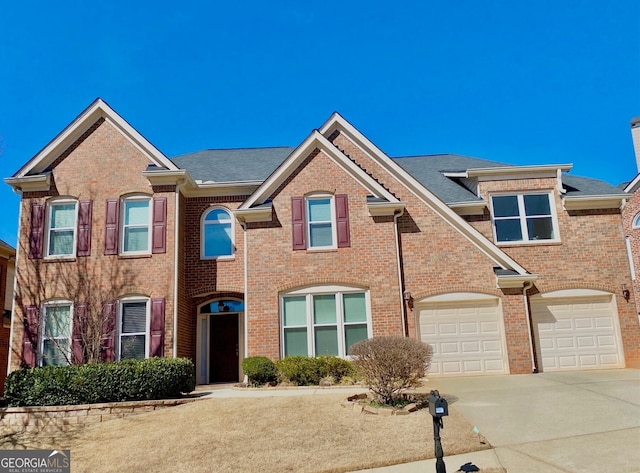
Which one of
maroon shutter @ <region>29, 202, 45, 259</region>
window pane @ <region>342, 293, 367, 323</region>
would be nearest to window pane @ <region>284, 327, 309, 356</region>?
window pane @ <region>342, 293, 367, 323</region>

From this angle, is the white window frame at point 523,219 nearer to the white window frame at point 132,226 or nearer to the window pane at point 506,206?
the window pane at point 506,206

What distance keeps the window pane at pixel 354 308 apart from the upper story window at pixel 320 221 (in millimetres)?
1566

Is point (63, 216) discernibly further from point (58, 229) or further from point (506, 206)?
point (506, 206)

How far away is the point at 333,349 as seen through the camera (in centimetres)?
1539

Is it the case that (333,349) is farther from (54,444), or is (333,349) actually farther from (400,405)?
(54,444)

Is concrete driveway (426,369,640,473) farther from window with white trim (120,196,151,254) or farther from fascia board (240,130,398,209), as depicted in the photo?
window with white trim (120,196,151,254)

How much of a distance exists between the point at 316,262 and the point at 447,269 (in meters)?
3.94

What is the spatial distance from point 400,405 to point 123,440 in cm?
526

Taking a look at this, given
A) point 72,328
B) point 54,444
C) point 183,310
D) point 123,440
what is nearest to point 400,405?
point 123,440

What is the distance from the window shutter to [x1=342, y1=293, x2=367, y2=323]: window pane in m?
1.56

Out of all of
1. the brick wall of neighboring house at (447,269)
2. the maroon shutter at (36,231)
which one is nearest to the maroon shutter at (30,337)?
the maroon shutter at (36,231)

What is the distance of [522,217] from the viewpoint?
699 inches

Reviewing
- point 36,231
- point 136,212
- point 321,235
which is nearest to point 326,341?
point 321,235

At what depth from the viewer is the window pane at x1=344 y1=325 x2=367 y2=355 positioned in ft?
50.6
